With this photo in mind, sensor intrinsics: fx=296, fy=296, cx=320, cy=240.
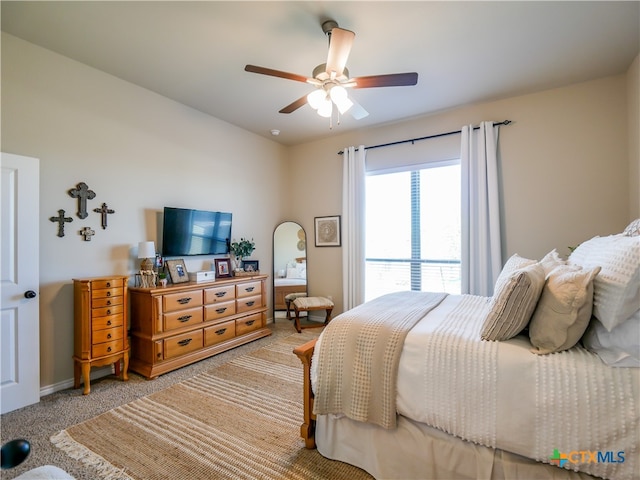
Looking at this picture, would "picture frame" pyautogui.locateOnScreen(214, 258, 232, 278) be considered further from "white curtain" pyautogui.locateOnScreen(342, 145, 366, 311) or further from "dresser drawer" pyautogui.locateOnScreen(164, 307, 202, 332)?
"white curtain" pyautogui.locateOnScreen(342, 145, 366, 311)

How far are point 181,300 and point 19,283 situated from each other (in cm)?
123

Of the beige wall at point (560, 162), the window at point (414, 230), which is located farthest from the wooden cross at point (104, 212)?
the beige wall at point (560, 162)

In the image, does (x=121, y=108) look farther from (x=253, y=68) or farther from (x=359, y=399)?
(x=359, y=399)

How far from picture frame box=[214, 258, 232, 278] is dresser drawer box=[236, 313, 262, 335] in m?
0.61

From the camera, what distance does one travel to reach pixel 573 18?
221cm

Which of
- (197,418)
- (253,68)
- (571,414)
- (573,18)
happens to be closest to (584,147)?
(573,18)

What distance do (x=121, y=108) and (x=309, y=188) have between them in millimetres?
2760

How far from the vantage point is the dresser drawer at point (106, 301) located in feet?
8.42

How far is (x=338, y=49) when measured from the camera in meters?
1.99

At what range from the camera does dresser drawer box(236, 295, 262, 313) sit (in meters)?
3.76

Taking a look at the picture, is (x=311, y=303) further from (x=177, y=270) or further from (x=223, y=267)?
(x=177, y=270)

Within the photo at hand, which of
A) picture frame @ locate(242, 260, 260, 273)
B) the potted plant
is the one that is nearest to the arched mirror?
picture frame @ locate(242, 260, 260, 273)

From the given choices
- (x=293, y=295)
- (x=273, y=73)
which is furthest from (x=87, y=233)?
(x=293, y=295)

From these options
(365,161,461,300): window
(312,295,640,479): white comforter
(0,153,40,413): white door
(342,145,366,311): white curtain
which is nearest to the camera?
(312,295,640,479): white comforter
